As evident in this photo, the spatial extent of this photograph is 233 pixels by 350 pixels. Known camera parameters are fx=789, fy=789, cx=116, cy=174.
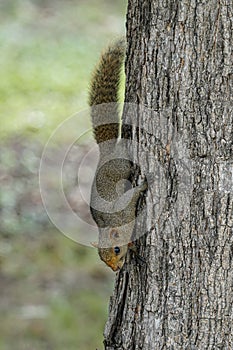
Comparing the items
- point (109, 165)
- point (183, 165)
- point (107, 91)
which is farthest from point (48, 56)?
point (183, 165)

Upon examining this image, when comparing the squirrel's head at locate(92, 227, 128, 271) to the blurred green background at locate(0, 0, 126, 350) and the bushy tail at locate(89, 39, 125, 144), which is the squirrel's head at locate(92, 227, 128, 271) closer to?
the bushy tail at locate(89, 39, 125, 144)

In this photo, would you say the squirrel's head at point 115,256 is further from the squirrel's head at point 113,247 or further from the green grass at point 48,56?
the green grass at point 48,56

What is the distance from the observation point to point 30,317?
353cm

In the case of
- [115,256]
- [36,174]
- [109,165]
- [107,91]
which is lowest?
[115,256]

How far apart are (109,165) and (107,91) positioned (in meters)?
0.23

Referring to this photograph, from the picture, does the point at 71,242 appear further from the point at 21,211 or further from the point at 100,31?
the point at 100,31

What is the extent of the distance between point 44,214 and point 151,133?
2407 mm

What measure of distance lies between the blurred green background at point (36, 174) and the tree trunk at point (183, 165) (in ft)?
4.78

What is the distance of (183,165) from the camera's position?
1834 millimetres

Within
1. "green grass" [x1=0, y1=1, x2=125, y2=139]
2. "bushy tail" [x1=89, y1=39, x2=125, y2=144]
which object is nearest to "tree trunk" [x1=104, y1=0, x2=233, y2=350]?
"bushy tail" [x1=89, y1=39, x2=125, y2=144]

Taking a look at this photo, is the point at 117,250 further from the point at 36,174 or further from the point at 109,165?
the point at 36,174

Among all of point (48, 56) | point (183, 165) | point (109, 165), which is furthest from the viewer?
point (48, 56)

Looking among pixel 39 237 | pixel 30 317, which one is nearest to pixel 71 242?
pixel 39 237

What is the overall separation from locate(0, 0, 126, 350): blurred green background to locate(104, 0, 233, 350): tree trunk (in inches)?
57.3
